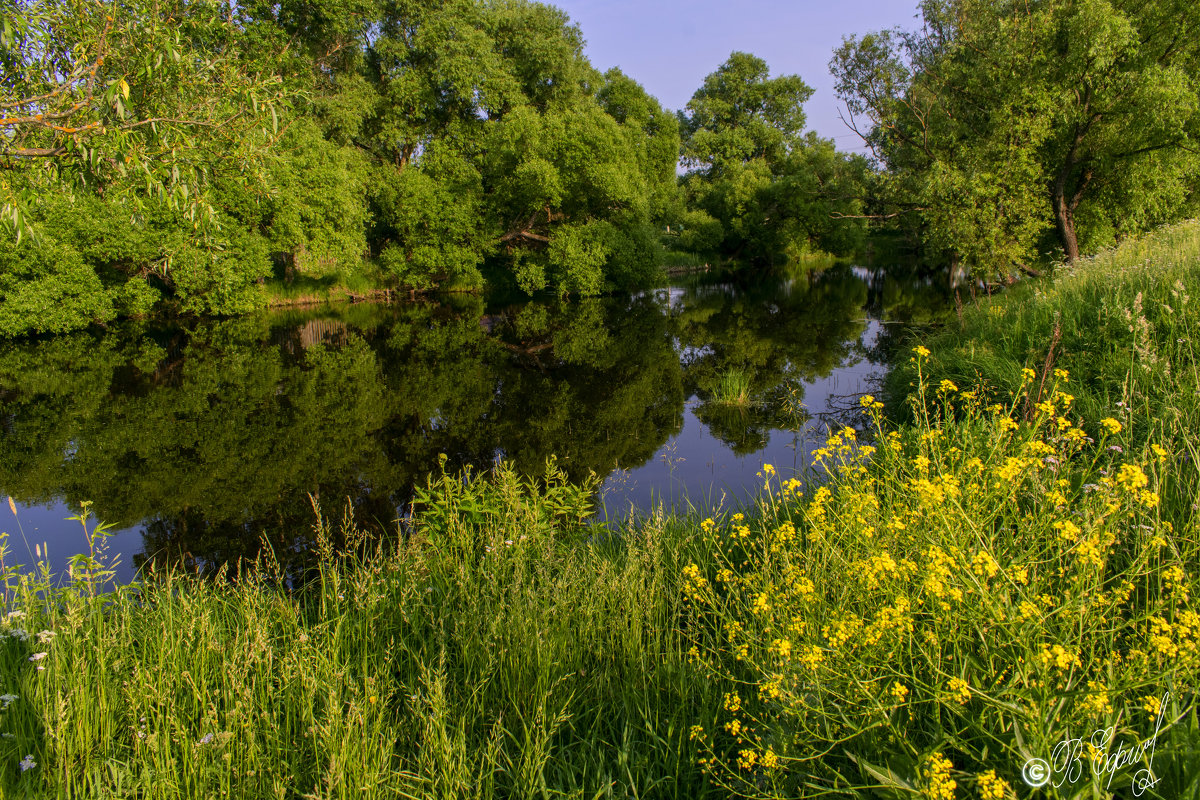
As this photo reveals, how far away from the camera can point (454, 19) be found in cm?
2956

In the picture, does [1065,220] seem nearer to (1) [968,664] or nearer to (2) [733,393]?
(2) [733,393]

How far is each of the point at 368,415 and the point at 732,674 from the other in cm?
950

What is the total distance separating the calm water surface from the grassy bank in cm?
242

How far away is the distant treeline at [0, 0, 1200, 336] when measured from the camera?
5023 mm

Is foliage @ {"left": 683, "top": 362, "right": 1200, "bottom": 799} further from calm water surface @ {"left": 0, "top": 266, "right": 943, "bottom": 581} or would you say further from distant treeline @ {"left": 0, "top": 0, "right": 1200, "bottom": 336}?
distant treeline @ {"left": 0, "top": 0, "right": 1200, "bottom": 336}

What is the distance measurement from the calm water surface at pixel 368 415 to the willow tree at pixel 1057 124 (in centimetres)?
376

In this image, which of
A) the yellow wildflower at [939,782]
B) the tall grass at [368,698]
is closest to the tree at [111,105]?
the tall grass at [368,698]

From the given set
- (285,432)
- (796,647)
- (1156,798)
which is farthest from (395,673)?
(285,432)

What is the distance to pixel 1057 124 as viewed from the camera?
15.4 m

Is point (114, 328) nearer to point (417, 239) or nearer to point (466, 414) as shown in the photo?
point (417, 239)

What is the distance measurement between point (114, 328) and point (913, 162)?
25704 millimetres

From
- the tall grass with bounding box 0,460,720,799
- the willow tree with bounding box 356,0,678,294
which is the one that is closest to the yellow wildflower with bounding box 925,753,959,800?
the tall grass with bounding box 0,460,720,799
